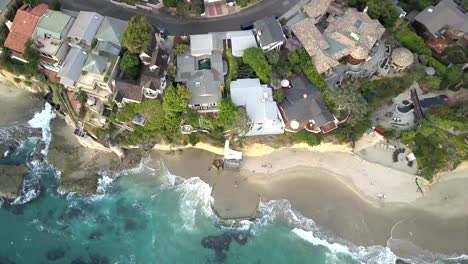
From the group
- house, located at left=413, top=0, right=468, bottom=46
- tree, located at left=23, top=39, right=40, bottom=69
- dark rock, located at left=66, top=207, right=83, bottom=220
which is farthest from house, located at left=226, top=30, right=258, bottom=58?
dark rock, located at left=66, top=207, right=83, bottom=220

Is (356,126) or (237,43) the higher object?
(237,43)

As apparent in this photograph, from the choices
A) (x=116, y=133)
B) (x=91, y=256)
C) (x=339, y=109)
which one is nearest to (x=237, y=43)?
(x=339, y=109)

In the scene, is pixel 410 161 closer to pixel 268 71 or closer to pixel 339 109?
pixel 339 109

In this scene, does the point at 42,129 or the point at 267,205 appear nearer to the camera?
the point at 267,205

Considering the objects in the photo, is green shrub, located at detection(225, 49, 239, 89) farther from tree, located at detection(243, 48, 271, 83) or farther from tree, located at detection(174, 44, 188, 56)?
tree, located at detection(174, 44, 188, 56)

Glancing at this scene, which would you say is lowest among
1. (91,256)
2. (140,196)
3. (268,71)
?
(91,256)

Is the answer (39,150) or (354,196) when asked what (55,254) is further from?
(354,196)

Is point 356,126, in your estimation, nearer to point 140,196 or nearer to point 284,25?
point 284,25
